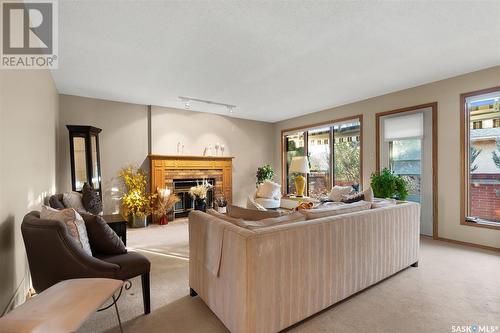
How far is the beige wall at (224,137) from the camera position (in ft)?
19.3

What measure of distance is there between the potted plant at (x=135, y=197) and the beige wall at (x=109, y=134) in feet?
0.57

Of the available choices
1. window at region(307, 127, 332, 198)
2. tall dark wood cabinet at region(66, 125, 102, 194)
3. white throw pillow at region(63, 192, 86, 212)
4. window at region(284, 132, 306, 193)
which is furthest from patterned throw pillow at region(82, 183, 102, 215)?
window at region(284, 132, 306, 193)

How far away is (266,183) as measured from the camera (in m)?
6.07

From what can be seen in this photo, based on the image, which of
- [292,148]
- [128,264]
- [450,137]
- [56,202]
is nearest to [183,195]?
[56,202]

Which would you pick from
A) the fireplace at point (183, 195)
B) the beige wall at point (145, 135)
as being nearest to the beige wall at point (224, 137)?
the beige wall at point (145, 135)

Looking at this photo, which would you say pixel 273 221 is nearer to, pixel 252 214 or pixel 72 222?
pixel 252 214

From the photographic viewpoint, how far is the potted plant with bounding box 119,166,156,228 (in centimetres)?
516

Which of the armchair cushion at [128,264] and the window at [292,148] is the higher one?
the window at [292,148]

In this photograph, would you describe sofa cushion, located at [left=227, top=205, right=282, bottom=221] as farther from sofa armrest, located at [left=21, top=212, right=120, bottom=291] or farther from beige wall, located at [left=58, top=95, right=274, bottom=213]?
beige wall, located at [left=58, top=95, right=274, bottom=213]

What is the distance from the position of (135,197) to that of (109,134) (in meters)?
1.46

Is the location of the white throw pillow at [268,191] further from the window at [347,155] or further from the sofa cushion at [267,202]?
the window at [347,155]

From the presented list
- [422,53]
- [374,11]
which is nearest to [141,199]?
[374,11]

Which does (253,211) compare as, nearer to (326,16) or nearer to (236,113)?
(326,16)

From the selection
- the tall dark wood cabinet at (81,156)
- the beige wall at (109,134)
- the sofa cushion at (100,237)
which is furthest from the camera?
the beige wall at (109,134)
